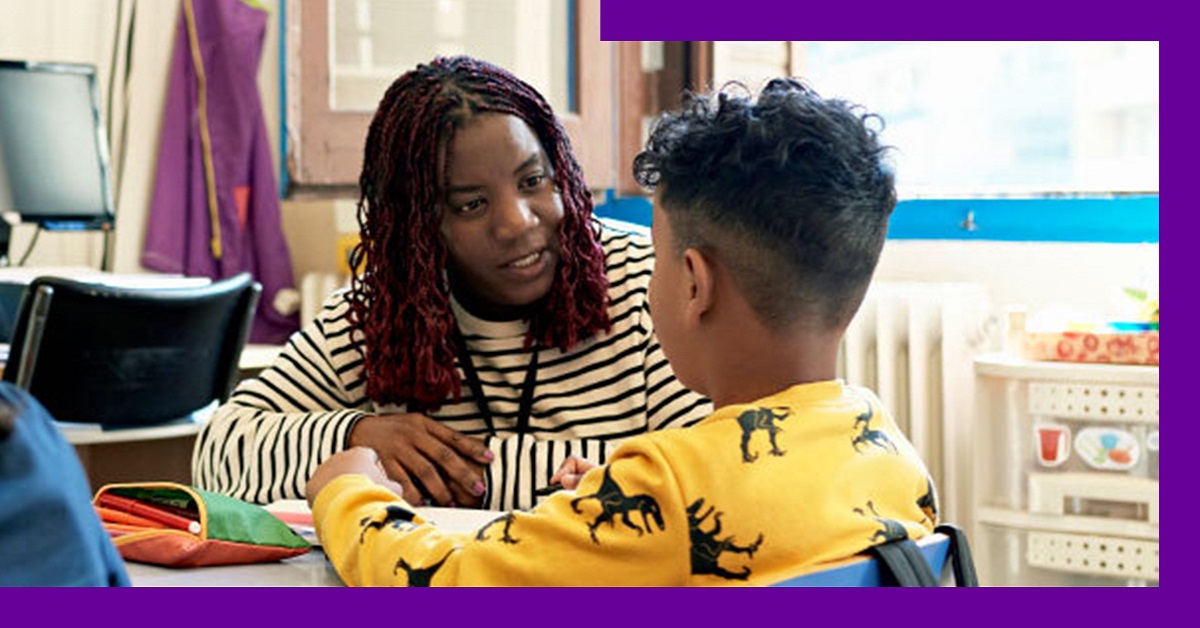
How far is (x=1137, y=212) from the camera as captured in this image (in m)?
2.65

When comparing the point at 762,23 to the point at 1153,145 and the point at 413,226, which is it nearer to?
the point at 413,226

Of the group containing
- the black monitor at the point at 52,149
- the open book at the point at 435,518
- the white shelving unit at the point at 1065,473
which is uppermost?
the black monitor at the point at 52,149

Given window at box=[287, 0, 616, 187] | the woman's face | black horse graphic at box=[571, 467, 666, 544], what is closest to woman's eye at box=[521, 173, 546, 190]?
the woman's face

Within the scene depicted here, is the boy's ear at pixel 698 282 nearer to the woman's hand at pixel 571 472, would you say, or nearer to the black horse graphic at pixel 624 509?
the black horse graphic at pixel 624 509

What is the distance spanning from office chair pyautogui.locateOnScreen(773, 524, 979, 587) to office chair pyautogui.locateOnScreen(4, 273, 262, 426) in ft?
5.43

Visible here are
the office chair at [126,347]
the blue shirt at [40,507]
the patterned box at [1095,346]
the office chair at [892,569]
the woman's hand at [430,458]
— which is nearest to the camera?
the blue shirt at [40,507]

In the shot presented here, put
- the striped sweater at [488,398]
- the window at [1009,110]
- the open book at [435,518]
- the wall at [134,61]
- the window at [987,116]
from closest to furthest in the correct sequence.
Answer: the open book at [435,518] → the striped sweater at [488,398] → the window at [987,116] → the window at [1009,110] → the wall at [134,61]

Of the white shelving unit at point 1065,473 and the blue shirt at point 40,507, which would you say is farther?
the white shelving unit at point 1065,473

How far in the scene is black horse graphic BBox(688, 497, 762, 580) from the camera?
857mm

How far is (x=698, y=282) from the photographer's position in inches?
38.5

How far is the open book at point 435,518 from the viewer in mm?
1145

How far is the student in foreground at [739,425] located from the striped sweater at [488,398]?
1.17ft

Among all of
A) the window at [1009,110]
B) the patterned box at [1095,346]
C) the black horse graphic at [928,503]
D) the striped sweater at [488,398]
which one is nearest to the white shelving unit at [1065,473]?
the patterned box at [1095,346]

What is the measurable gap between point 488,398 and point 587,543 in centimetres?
64
